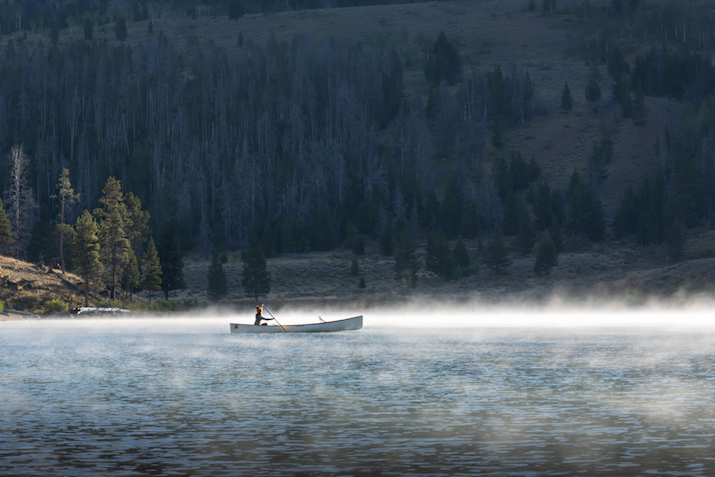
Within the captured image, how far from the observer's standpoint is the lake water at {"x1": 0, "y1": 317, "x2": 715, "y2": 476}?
16.8 metres

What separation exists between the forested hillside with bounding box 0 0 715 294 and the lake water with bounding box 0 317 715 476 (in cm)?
6419

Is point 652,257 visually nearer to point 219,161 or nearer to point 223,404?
point 219,161

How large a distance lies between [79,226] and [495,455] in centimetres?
6977

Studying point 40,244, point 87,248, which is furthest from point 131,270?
point 40,244

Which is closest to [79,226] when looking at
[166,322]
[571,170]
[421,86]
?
[166,322]

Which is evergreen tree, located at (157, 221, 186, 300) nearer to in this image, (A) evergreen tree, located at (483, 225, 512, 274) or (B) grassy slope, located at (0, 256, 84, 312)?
(B) grassy slope, located at (0, 256, 84, 312)

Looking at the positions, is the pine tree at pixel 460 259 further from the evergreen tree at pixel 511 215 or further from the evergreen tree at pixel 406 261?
the evergreen tree at pixel 511 215

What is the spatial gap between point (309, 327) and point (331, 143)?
97.4m

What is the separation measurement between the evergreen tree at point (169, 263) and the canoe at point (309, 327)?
112 ft

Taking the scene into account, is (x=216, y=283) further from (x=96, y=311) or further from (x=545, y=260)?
(x=545, y=260)

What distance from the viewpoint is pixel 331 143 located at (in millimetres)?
152000

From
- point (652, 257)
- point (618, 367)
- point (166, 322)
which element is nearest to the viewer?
point (618, 367)

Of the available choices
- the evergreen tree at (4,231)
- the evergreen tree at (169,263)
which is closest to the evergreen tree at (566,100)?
the evergreen tree at (169,263)

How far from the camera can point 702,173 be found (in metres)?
127
